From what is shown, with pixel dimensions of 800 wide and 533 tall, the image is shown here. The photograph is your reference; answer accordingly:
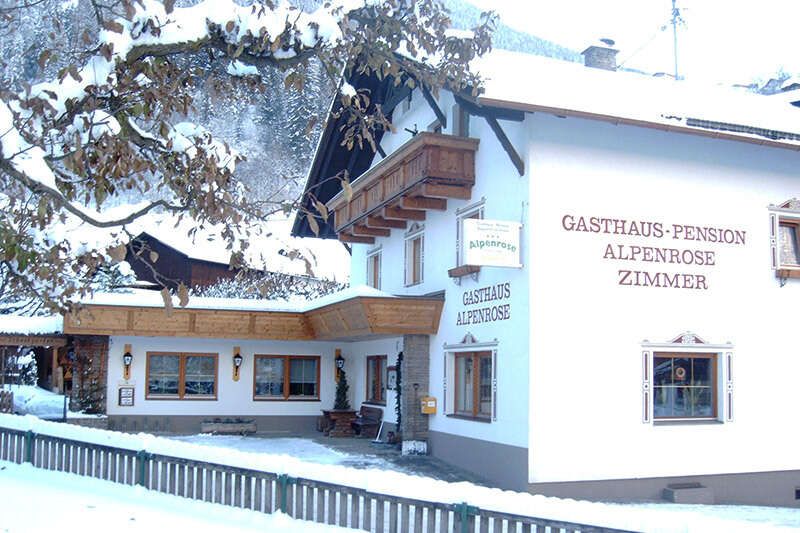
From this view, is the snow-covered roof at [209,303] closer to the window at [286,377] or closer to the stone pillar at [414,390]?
the window at [286,377]

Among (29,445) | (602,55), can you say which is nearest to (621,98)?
(602,55)

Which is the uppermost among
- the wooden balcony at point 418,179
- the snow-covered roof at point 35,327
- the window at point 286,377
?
the wooden balcony at point 418,179

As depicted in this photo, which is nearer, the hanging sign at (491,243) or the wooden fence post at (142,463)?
the wooden fence post at (142,463)

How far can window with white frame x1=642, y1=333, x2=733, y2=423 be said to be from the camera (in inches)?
584

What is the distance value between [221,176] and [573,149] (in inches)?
338

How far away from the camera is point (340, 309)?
18875 millimetres

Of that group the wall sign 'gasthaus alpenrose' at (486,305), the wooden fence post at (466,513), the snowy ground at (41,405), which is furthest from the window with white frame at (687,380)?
the snowy ground at (41,405)

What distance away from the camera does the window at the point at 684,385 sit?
15086 millimetres

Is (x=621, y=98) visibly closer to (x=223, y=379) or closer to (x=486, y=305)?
(x=486, y=305)

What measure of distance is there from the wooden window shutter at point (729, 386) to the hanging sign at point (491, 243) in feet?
14.2

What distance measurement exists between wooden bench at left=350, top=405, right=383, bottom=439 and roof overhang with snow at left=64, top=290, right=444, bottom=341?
185cm

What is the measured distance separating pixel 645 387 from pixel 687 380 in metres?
1.14

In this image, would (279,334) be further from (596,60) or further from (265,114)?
(265,114)

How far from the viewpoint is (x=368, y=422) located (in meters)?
21.3
